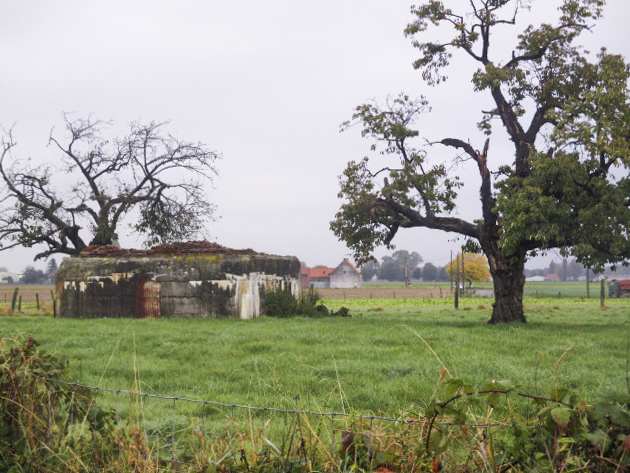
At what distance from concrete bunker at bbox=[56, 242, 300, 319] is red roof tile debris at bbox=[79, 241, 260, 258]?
9 cm

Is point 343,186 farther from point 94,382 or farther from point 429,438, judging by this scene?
point 429,438

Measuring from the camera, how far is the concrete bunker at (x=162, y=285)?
783 inches

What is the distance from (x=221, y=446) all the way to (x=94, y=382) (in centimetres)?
592

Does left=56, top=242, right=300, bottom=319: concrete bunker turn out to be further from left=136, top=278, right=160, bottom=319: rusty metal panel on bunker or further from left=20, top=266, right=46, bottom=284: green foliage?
left=20, top=266, right=46, bottom=284: green foliage

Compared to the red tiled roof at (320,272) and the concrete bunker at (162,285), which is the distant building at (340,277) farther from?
the concrete bunker at (162,285)

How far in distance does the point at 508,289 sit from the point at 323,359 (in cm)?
1132

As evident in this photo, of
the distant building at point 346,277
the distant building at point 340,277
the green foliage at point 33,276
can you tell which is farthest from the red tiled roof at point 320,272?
the green foliage at point 33,276

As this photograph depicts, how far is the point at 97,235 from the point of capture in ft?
96.9

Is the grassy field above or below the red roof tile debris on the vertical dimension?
below

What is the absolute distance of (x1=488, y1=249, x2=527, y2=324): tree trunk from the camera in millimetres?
19984

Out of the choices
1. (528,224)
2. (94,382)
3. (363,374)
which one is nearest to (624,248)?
(528,224)

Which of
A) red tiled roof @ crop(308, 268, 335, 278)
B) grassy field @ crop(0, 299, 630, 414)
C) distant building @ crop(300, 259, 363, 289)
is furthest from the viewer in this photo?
red tiled roof @ crop(308, 268, 335, 278)

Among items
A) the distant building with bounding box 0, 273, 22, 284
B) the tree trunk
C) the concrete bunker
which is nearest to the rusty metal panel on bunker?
the concrete bunker

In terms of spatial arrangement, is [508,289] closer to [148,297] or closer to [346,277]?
[148,297]
